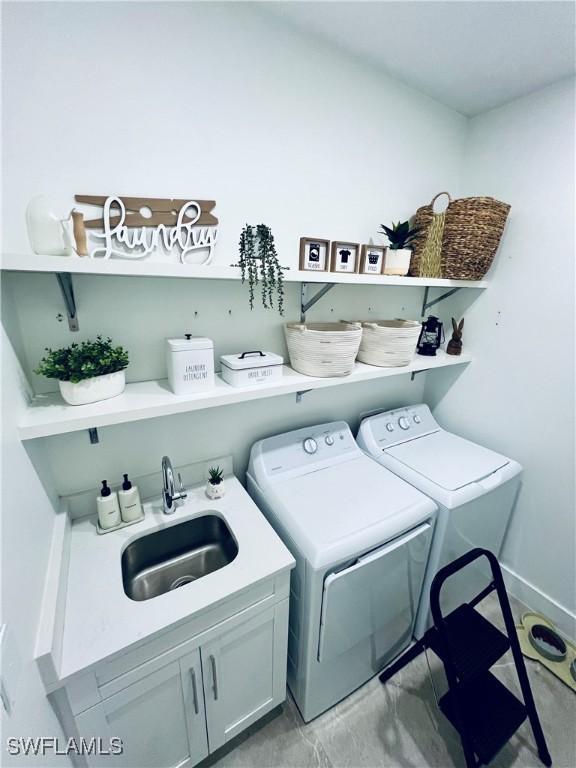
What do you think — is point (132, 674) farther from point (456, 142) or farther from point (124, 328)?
point (456, 142)

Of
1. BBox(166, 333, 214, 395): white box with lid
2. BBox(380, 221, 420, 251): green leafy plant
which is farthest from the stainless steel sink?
BBox(380, 221, 420, 251): green leafy plant

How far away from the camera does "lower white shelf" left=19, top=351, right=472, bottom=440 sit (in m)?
0.87

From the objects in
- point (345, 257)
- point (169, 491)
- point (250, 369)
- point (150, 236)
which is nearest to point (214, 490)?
point (169, 491)

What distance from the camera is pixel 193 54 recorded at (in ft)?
3.49

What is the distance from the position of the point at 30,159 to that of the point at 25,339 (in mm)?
523

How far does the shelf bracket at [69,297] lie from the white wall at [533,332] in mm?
1975

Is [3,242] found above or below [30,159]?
below

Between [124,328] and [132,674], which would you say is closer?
[132,674]

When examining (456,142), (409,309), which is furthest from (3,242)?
(456,142)

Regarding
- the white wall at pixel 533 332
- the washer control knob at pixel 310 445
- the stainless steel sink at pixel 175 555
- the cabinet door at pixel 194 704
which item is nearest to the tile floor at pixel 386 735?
the cabinet door at pixel 194 704

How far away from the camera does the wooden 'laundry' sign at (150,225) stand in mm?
1021

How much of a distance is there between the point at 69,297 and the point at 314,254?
34.7 inches

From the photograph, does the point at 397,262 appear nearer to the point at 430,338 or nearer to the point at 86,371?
the point at 430,338

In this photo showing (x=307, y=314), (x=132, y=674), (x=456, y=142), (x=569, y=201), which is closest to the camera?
(x=132, y=674)
